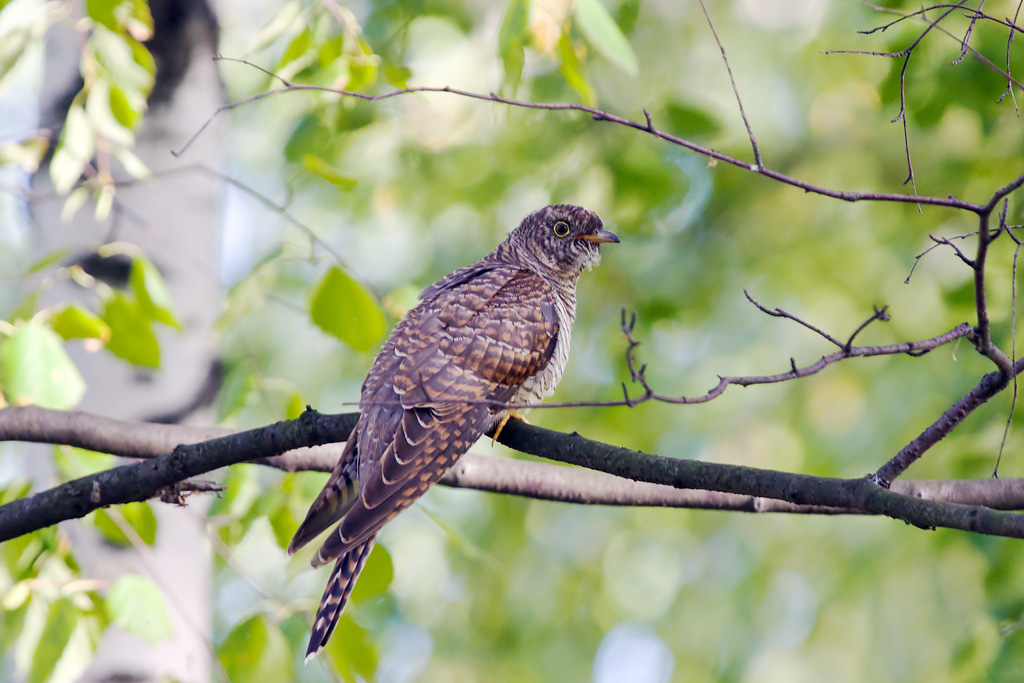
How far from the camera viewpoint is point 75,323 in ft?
8.68

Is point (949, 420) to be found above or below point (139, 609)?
above

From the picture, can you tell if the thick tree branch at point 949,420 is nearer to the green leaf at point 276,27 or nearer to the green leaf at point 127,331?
the green leaf at point 127,331

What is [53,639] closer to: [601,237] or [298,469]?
[298,469]

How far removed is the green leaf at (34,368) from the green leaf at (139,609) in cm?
57

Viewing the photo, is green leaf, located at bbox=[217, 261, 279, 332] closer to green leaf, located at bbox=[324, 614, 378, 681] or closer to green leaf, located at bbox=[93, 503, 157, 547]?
green leaf, located at bbox=[93, 503, 157, 547]

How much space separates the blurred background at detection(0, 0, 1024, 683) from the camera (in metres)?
2.89

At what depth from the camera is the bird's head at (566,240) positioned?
3.87m

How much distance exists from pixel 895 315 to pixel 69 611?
4204 millimetres

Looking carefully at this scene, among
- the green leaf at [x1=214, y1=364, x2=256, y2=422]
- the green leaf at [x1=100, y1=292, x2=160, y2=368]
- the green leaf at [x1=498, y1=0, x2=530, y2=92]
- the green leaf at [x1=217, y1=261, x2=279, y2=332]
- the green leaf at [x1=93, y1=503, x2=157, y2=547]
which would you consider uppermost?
the green leaf at [x1=498, y1=0, x2=530, y2=92]

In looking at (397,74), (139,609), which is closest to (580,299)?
(397,74)

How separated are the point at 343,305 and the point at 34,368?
91 centimetres

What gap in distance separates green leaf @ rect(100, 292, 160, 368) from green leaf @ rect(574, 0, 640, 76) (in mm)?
1683

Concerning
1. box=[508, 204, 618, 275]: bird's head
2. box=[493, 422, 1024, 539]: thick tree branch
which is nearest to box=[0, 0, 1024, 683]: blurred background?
box=[508, 204, 618, 275]: bird's head

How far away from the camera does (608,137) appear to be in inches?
187
